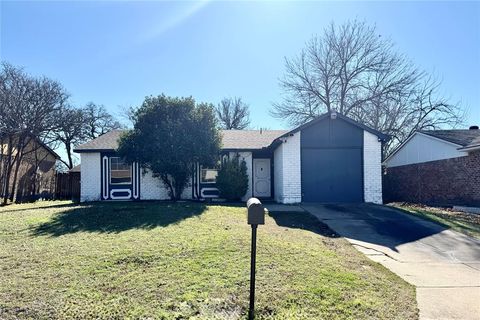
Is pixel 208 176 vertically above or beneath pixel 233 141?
beneath

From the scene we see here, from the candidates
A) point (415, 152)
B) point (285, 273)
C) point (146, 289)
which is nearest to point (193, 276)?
point (146, 289)

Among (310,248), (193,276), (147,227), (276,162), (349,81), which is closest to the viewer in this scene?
(193,276)

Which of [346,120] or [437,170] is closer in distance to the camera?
[346,120]

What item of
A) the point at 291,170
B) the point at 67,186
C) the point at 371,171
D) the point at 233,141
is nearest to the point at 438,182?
the point at 371,171

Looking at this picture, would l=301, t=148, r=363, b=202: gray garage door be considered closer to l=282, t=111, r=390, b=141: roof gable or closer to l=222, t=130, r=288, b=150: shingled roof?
l=282, t=111, r=390, b=141: roof gable

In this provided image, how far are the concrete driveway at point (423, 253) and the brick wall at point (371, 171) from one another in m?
2.53

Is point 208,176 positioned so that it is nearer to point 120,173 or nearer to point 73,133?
point 120,173

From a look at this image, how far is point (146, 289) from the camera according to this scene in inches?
176

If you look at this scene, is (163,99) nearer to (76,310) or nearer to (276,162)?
(276,162)

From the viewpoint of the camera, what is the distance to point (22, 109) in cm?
1927

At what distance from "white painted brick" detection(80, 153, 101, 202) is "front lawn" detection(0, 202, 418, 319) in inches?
360

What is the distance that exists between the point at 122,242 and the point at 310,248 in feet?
12.6

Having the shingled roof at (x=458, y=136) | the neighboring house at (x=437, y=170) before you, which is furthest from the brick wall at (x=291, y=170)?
the shingled roof at (x=458, y=136)

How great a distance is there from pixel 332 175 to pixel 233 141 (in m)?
6.07
